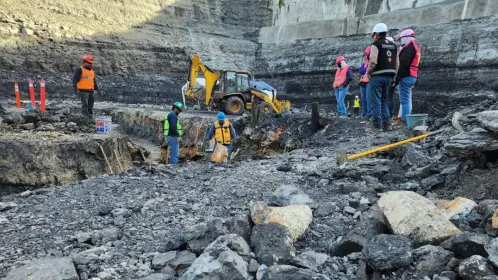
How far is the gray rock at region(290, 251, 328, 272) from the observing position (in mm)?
2061

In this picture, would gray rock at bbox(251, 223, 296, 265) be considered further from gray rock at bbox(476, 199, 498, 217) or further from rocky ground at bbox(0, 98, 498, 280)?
gray rock at bbox(476, 199, 498, 217)

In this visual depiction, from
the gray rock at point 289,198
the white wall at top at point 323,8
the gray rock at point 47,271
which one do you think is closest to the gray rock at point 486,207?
the gray rock at point 289,198

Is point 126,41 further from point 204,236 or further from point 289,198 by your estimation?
point 204,236

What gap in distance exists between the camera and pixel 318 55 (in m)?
19.8

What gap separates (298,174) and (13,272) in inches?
111

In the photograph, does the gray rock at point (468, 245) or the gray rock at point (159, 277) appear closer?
the gray rock at point (468, 245)

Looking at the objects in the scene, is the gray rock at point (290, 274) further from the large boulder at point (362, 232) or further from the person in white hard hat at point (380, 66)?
the person in white hard hat at point (380, 66)

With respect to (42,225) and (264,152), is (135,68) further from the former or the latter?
(42,225)

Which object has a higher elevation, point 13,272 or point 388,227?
point 388,227

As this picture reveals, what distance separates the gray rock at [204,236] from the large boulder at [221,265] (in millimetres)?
266

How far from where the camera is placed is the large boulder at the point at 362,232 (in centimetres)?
228

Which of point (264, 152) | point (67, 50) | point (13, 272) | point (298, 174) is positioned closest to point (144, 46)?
point (67, 50)

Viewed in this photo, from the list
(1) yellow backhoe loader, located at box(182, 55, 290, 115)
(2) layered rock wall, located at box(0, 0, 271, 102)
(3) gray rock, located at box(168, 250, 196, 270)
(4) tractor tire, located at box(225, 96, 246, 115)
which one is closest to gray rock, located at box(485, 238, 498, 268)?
(3) gray rock, located at box(168, 250, 196, 270)

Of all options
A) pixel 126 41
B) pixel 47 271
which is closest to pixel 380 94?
pixel 47 271
